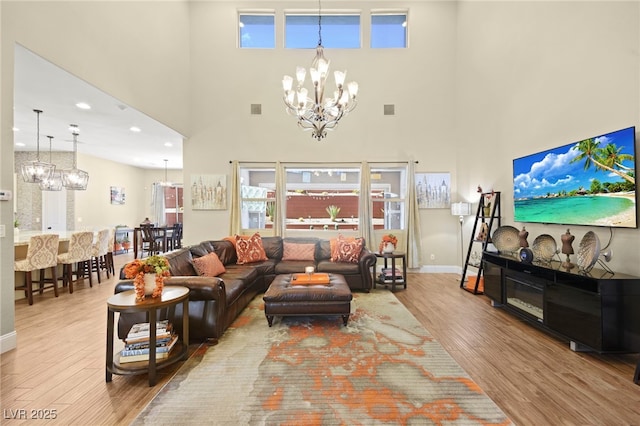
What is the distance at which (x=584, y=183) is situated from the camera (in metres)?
3.15

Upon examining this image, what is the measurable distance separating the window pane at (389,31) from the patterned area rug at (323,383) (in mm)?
6193

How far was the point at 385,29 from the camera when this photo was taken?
6543 mm

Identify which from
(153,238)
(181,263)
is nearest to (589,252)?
(181,263)

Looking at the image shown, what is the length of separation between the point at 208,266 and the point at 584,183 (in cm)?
473

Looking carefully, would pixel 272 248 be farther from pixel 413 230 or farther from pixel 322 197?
pixel 413 230

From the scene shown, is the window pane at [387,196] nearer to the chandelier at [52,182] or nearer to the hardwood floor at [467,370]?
the hardwood floor at [467,370]

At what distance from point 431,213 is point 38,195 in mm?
10472

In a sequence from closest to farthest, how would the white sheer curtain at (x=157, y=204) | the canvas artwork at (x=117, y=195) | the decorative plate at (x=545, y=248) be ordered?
the decorative plate at (x=545, y=248) < the canvas artwork at (x=117, y=195) < the white sheer curtain at (x=157, y=204)

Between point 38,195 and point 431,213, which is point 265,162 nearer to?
point 431,213

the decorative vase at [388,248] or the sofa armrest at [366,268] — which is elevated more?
the decorative vase at [388,248]

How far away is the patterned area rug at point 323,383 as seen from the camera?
190cm

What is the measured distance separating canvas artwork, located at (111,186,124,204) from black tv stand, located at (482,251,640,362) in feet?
36.6

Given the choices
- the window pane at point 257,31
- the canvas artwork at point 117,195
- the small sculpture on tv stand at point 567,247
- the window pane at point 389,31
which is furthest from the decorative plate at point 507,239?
the canvas artwork at point 117,195

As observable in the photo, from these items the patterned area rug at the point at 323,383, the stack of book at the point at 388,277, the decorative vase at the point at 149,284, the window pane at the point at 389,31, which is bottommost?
the patterned area rug at the point at 323,383
